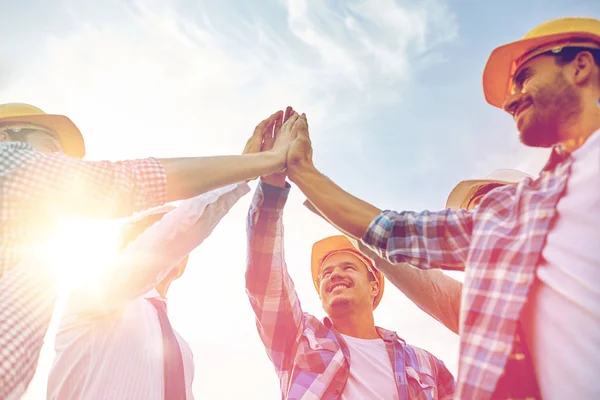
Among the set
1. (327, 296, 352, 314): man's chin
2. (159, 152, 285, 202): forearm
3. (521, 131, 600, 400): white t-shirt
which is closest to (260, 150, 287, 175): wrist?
(159, 152, 285, 202): forearm

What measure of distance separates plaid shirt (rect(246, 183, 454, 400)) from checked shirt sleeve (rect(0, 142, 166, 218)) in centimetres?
153

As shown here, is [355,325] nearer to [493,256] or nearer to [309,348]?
[309,348]

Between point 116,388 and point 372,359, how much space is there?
2232mm

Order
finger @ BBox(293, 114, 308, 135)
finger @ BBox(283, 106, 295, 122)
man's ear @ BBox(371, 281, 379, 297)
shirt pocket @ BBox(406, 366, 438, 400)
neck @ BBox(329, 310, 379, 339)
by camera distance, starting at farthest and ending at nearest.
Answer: man's ear @ BBox(371, 281, 379, 297), neck @ BBox(329, 310, 379, 339), finger @ BBox(283, 106, 295, 122), finger @ BBox(293, 114, 308, 135), shirt pocket @ BBox(406, 366, 438, 400)

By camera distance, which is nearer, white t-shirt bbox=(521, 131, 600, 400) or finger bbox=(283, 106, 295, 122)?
white t-shirt bbox=(521, 131, 600, 400)

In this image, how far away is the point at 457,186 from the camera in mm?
5453

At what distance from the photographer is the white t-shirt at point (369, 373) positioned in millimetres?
4148

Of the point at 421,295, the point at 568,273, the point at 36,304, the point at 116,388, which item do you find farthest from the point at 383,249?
the point at 116,388

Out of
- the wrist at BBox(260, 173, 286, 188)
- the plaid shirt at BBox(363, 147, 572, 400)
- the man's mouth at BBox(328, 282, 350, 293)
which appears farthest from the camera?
the man's mouth at BBox(328, 282, 350, 293)

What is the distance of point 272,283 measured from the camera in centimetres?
450

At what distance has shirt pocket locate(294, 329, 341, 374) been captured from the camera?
164 inches

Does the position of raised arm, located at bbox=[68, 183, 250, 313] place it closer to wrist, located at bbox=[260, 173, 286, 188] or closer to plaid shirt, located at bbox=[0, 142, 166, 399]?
wrist, located at bbox=[260, 173, 286, 188]

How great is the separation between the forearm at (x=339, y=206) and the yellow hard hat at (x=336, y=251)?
7.32 feet

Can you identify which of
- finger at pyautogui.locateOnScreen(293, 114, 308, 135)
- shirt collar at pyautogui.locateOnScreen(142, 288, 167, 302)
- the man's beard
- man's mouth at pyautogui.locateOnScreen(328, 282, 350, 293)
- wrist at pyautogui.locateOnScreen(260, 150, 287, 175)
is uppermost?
finger at pyautogui.locateOnScreen(293, 114, 308, 135)
